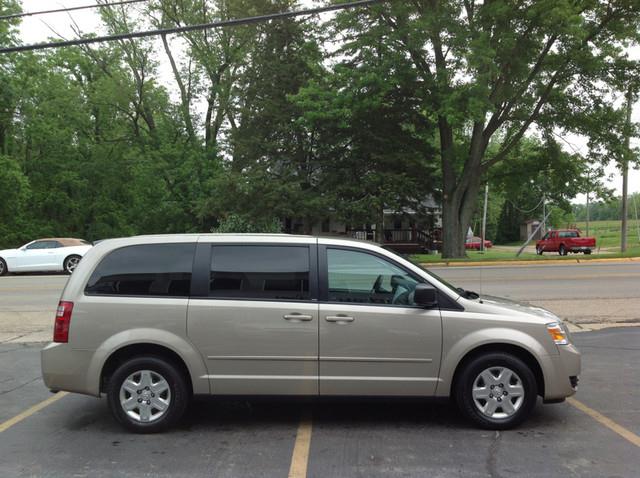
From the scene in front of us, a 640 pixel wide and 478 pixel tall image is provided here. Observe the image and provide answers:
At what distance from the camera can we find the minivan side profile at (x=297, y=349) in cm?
444

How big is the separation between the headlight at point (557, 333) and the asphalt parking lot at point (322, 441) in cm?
75

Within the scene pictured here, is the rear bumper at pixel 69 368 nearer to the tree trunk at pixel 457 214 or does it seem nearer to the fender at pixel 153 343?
the fender at pixel 153 343

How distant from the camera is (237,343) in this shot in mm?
4457

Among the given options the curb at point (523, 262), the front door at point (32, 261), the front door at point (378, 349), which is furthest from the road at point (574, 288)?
the front door at point (32, 261)

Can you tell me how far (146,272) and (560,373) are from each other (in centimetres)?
368

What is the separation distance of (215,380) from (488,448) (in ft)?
7.46

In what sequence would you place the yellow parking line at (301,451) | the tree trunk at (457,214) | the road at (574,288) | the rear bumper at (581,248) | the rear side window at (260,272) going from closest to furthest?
the yellow parking line at (301,451) < the rear side window at (260,272) < the road at (574,288) < the tree trunk at (457,214) < the rear bumper at (581,248)

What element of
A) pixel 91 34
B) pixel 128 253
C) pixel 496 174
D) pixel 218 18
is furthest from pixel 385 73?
pixel 91 34

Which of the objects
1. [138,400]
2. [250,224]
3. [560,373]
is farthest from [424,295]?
[250,224]

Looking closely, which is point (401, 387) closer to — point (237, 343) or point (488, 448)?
point (488, 448)

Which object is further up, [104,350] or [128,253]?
[128,253]

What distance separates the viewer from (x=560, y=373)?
4.48 metres

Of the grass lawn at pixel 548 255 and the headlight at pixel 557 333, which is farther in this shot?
the grass lawn at pixel 548 255

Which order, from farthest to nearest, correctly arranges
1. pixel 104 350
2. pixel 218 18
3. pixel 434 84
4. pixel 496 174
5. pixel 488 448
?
pixel 218 18 → pixel 496 174 → pixel 434 84 → pixel 104 350 → pixel 488 448
